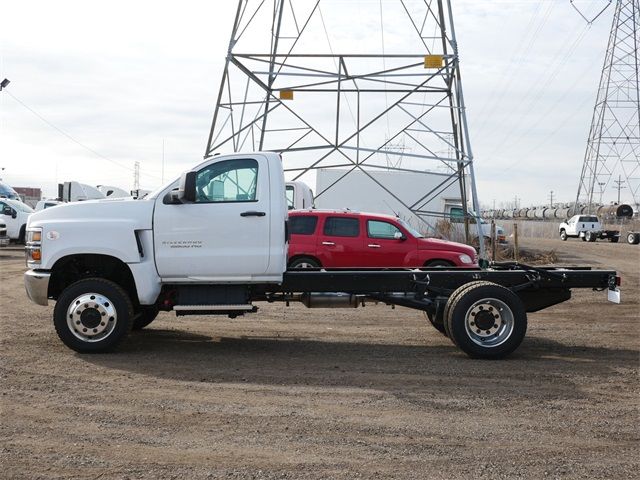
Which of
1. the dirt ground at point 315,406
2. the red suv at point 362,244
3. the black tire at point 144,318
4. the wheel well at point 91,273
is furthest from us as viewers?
the red suv at point 362,244

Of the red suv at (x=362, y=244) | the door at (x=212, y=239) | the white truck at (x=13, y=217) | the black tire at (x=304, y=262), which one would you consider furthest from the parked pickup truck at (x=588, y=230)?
the door at (x=212, y=239)

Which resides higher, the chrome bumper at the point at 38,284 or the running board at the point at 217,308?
the chrome bumper at the point at 38,284

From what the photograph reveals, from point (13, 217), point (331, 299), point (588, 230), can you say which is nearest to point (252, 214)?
point (331, 299)

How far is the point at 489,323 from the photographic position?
897 centimetres

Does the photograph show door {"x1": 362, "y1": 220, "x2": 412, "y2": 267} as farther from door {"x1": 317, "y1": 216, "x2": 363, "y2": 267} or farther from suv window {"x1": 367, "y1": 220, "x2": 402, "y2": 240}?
door {"x1": 317, "y1": 216, "x2": 363, "y2": 267}

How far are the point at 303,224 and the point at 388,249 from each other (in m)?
1.91

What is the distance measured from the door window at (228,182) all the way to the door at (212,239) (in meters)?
0.11

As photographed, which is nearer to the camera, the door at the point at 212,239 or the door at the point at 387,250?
the door at the point at 212,239

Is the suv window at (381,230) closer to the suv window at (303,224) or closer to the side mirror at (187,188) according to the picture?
the suv window at (303,224)

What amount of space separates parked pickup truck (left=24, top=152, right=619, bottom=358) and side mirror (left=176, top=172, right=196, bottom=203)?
1cm

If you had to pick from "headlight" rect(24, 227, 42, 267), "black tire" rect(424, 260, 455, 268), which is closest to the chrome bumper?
"headlight" rect(24, 227, 42, 267)

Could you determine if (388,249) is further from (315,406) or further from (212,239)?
(315,406)

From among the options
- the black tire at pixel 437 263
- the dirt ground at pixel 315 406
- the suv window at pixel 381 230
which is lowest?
the dirt ground at pixel 315 406

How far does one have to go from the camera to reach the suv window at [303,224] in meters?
15.5
